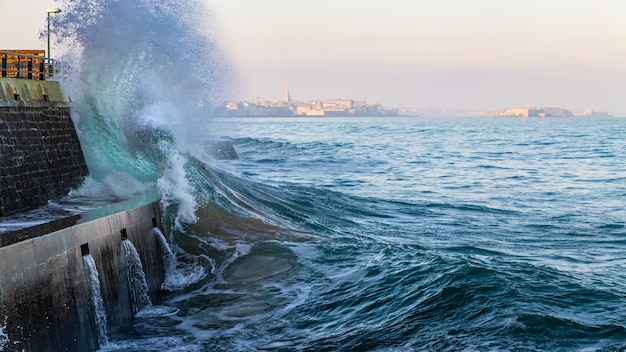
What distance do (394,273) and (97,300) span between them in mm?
4441

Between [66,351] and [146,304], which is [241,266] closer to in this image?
[146,304]

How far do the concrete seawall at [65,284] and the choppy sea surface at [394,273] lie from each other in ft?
1.58

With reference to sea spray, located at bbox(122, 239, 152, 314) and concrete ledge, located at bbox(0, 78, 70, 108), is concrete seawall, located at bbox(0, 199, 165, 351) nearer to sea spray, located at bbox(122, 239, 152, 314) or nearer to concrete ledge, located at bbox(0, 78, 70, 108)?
sea spray, located at bbox(122, 239, 152, 314)

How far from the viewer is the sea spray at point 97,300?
347 inches

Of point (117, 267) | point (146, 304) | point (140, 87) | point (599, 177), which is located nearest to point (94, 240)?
point (117, 267)

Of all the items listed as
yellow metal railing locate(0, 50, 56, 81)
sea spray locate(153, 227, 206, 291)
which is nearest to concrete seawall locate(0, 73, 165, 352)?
sea spray locate(153, 227, 206, 291)

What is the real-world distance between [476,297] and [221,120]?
16.9 meters

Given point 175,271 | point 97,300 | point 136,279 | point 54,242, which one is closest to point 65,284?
point 54,242

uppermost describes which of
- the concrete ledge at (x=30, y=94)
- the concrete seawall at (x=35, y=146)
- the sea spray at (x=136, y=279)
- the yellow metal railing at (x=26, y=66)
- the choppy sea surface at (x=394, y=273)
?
the yellow metal railing at (x=26, y=66)

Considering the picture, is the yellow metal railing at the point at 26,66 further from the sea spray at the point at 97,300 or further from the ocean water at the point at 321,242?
the sea spray at the point at 97,300

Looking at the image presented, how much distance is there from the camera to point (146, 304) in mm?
10500

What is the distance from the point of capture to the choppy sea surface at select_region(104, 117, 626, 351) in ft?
29.0

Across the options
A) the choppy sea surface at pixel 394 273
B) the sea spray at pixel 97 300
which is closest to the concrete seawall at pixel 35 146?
the choppy sea surface at pixel 394 273

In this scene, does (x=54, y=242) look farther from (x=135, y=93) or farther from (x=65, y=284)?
(x=135, y=93)
